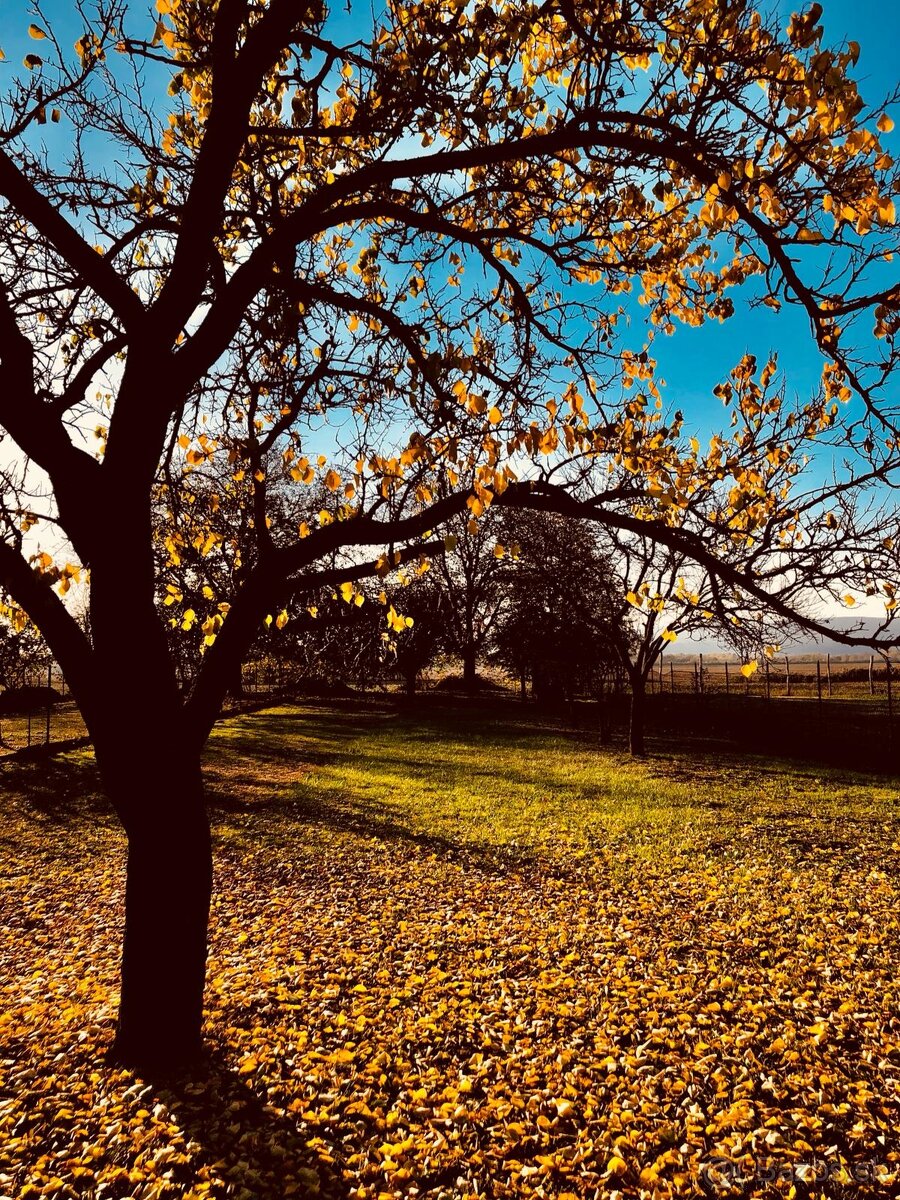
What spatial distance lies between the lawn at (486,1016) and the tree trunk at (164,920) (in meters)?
0.26

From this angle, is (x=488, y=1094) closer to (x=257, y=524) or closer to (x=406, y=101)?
(x=257, y=524)

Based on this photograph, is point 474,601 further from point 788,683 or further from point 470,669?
point 788,683

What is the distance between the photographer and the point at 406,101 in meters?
4.71

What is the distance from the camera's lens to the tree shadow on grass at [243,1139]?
355cm

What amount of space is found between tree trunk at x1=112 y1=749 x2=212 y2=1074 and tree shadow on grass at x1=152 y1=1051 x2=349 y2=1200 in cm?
29

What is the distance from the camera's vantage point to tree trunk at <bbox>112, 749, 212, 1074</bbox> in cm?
437

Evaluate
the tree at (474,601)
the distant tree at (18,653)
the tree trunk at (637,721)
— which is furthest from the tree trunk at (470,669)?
the distant tree at (18,653)

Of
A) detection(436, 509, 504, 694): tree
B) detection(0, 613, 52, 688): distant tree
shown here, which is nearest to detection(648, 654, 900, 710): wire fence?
detection(436, 509, 504, 694): tree

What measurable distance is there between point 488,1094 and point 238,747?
1984cm

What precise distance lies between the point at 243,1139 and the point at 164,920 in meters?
1.33

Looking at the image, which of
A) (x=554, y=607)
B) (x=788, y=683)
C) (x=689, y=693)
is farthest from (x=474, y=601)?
(x=788, y=683)

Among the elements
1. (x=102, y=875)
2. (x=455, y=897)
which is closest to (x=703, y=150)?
(x=455, y=897)

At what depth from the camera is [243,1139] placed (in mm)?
3855

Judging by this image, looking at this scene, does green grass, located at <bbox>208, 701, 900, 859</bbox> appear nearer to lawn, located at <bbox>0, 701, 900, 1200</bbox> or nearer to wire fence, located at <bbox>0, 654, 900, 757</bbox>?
lawn, located at <bbox>0, 701, 900, 1200</bbox>
